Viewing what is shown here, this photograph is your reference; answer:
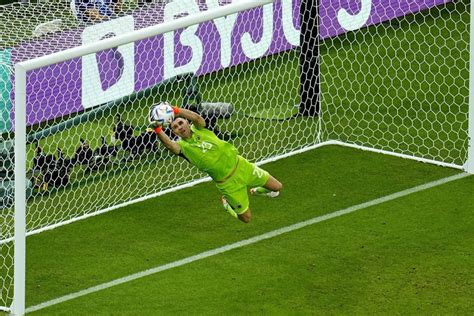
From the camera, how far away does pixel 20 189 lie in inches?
468

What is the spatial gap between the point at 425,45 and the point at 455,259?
615 centimetres

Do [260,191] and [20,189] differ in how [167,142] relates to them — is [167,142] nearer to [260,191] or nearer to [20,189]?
[260,191]

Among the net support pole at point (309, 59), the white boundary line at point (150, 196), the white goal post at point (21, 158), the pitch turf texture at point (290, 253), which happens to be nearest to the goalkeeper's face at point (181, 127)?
the pitch turf texture at point (290, 253)

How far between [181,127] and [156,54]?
3550 millimetres

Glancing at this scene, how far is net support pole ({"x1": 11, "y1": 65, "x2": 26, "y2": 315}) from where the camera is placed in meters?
11.8

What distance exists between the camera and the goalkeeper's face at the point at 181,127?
13.3 metres

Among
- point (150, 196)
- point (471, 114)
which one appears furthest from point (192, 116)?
point (471, 114)

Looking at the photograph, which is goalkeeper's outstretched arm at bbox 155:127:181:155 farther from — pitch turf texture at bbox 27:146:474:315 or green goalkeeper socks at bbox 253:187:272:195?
green goalkeeper socks at bbox 253:187:272:195

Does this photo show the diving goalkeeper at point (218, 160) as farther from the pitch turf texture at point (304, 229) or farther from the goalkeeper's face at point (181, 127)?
the pitch turf texture at point (304, 229)

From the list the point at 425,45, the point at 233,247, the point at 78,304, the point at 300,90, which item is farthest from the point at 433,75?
the point at 78,304

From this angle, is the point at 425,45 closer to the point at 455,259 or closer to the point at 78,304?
the point at 455,259

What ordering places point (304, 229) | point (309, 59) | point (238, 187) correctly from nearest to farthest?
1. point (238, 187)
2. point (304, 229)
3. point (309, 59)

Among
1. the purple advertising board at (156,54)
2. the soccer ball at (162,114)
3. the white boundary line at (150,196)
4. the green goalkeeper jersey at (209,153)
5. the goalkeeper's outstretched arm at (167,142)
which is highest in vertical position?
the soccer ball at (162,114)

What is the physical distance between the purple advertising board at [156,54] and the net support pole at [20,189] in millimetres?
3626
